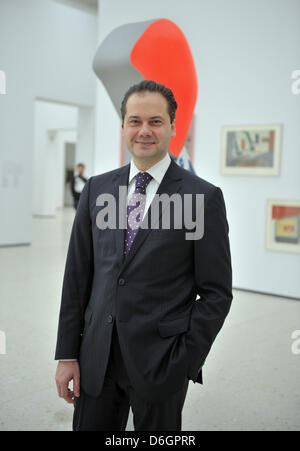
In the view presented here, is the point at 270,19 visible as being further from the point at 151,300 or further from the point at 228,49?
the point at 151,300

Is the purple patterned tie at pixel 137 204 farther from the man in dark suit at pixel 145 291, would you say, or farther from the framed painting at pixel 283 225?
the framed painting at pixel 283 225

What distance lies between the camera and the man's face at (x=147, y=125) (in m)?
1.63

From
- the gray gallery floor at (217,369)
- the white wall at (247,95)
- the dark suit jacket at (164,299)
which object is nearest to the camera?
the dark suit jacket at (164,299)

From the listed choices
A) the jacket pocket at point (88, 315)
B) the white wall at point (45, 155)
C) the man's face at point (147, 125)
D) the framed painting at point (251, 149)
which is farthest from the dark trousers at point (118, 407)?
the white wall at point (45, 155)

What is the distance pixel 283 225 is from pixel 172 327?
5.02 meters

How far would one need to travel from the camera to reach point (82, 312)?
178 centimetres

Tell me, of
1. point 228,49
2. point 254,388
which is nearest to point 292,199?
point 228,49

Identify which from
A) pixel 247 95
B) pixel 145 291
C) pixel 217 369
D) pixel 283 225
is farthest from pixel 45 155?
pixel 145 291

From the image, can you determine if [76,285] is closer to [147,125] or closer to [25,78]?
[147,125]

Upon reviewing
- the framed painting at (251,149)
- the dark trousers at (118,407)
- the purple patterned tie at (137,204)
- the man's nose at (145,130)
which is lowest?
the dark trousers at (118,407)

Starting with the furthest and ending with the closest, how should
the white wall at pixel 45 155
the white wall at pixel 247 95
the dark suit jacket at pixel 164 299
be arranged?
the white wall at pixel 45 155, the white wall at pixel 247 95, the dark suit jacket at pixel 164 299

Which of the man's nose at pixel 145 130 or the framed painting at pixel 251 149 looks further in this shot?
the framed painting at pixel 251 149

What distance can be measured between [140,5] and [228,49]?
1582mm

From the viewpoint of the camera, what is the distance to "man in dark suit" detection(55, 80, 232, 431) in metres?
1.61
